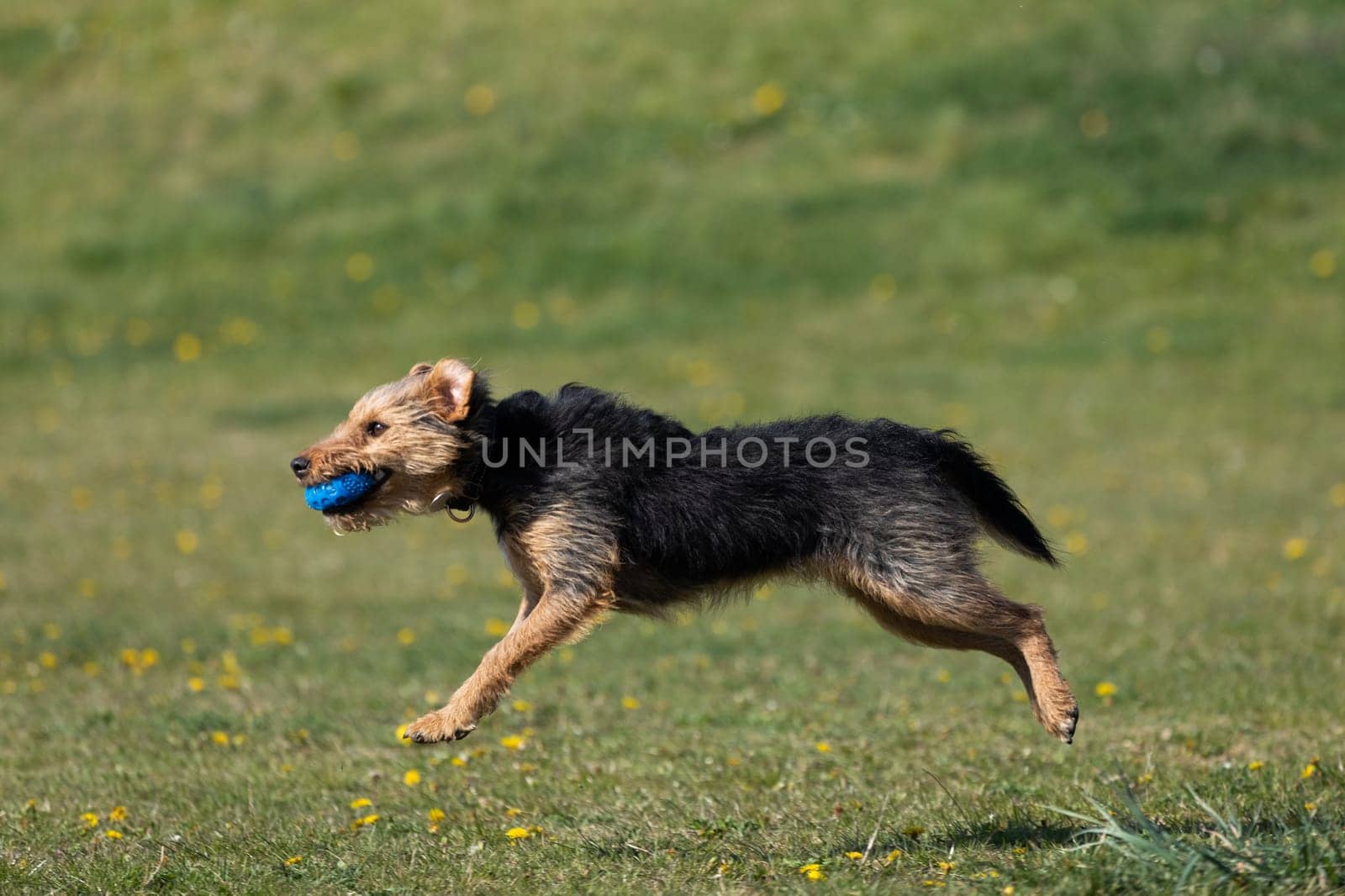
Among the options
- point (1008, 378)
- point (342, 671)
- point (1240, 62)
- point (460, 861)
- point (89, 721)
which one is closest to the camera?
point (460, 861)

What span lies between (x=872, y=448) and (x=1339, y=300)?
1433 cm

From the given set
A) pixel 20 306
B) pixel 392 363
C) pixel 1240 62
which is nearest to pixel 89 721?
pixel 392 363

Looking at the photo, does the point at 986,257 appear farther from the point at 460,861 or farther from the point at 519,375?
the point at 460,861

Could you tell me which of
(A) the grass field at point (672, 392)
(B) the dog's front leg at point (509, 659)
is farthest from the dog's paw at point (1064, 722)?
(B) the dog's front leg at point (509, 659)

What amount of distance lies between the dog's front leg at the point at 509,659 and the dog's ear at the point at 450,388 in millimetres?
780

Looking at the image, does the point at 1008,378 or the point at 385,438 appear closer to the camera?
the point at 385,438

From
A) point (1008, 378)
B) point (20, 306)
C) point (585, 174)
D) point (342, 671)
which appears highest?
point (585, 174)

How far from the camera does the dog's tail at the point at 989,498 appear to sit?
6484 millimetres

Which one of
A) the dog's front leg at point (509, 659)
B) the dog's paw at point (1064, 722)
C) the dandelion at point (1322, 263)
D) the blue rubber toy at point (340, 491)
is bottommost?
the dog's paw at point (1064, 722)

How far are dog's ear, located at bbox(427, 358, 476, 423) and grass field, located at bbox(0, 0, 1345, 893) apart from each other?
1.67 metres

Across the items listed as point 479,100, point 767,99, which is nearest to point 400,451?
point 767,99

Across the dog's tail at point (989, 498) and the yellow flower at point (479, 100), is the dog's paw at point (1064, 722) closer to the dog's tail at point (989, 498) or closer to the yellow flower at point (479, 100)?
the dog's tail at point (989, 498)

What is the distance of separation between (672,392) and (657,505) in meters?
11.4

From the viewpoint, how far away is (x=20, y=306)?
20734 millimetres
